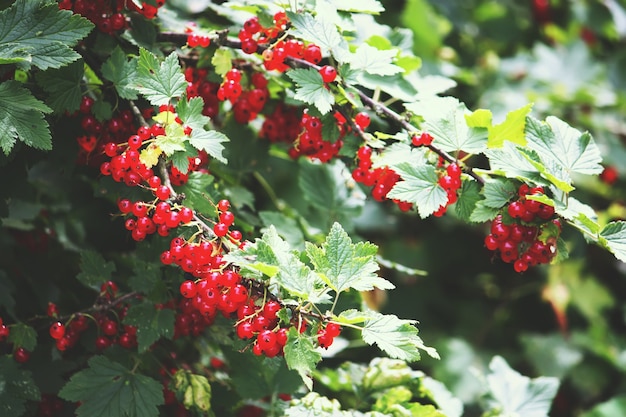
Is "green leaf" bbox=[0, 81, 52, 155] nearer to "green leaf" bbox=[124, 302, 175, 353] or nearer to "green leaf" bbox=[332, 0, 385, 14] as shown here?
"green leaf" bbox=[124, 302, 175, 353]

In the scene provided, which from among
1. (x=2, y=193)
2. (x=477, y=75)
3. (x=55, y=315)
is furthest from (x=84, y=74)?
(x=477, y=75)

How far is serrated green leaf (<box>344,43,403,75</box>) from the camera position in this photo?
1.24 metres

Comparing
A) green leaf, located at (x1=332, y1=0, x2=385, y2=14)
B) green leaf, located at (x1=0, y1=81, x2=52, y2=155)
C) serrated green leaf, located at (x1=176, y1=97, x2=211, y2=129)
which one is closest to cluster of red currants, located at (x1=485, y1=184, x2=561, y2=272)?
green leaf, located at (x1=332, y1=0, x2=385, y2=14)

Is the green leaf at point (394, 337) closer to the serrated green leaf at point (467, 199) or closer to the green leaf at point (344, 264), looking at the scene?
the green leaf at point (344, 264)

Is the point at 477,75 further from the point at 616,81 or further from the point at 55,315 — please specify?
the point at 55,315

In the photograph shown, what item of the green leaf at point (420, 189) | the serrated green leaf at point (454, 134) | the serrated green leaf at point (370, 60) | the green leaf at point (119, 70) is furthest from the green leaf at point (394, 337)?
the green leaf at point (119, 70)

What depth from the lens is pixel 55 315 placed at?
Result: 1285 mm

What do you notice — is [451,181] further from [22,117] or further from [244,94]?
[22,117]

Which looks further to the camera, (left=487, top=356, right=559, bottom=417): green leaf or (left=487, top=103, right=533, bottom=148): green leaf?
(left=487, top=356, right=559, bottom=417): green leaf

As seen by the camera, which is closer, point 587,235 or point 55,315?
point 587,235

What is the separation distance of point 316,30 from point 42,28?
0.50 m

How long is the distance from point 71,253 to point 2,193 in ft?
1.15

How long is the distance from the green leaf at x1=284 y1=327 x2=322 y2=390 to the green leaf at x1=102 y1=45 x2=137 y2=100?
1.84ft

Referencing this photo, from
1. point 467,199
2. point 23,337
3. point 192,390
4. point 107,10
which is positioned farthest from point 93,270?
point 467,199
